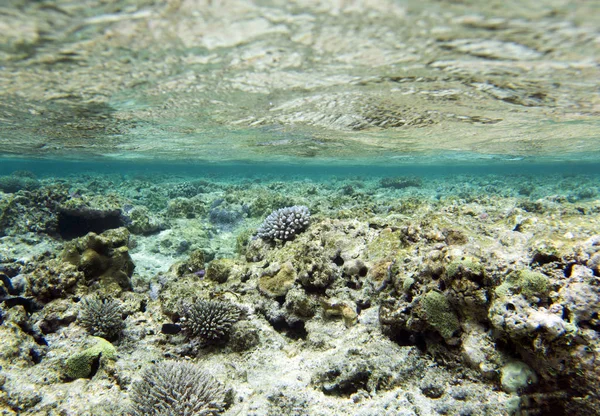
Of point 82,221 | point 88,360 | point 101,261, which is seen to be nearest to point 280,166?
point 82,221

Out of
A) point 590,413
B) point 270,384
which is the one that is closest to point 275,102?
point 270,384

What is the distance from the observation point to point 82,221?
12.7 metres

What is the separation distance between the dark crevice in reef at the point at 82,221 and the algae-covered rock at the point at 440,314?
13291mm

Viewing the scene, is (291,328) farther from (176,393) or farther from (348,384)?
(176,393)

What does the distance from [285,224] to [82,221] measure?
1018 centimetres

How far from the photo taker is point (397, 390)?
12.4 feet

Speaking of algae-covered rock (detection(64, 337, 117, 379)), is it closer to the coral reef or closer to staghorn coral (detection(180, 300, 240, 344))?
the coral reef

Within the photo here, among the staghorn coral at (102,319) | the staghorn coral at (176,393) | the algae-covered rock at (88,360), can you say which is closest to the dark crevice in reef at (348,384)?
the staghorn coral at (176,393)

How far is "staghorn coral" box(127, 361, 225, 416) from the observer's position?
3709mm

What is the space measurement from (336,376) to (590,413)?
262 centimetres

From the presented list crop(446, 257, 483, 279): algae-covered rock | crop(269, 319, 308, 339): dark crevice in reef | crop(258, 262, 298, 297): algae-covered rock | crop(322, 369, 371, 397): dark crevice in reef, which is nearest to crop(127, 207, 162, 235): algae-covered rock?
crop(258, 262, 298, 297): algae-covered rock

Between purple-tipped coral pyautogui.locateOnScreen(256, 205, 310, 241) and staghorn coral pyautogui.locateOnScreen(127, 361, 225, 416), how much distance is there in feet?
13.6

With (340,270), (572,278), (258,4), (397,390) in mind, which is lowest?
(397,390)

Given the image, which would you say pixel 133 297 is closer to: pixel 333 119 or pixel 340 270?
pixel 340 270
